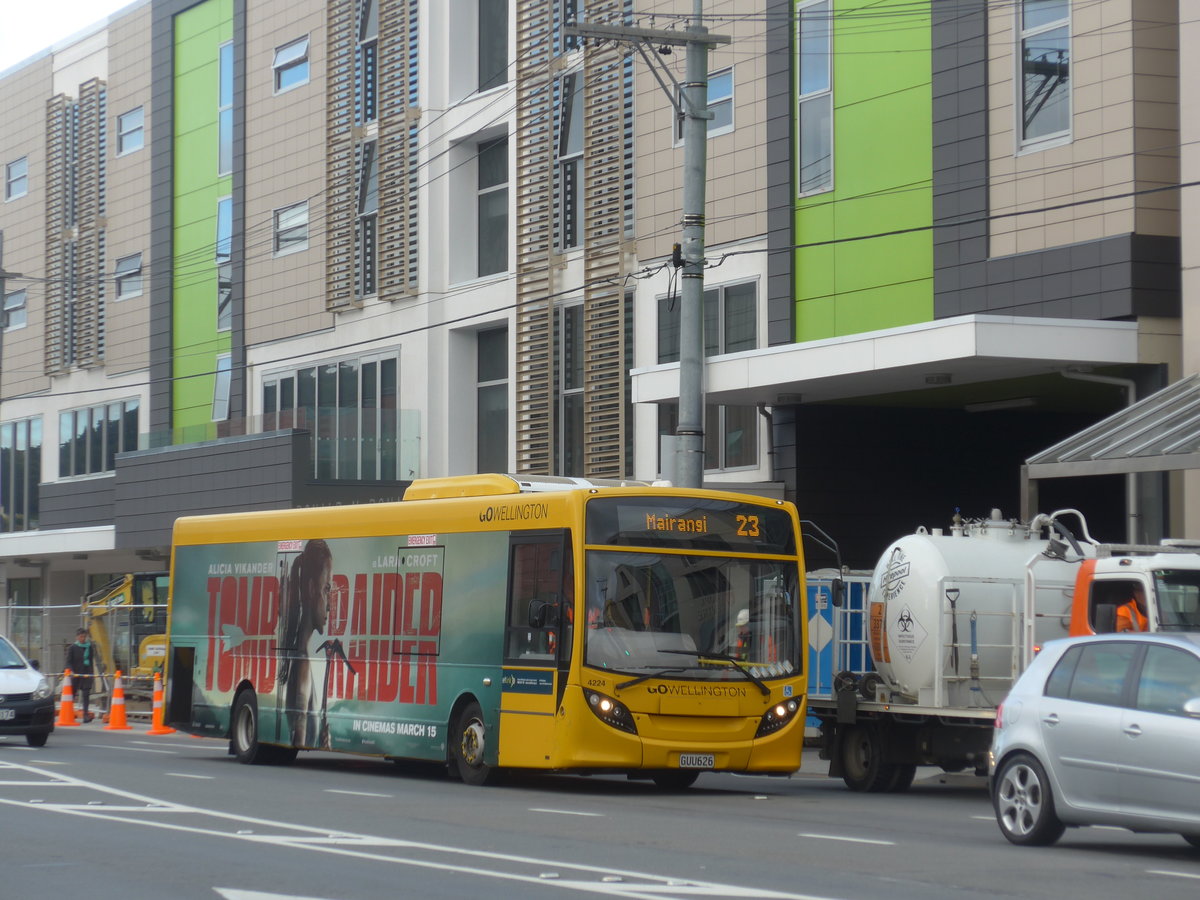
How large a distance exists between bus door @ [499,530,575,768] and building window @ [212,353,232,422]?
26285mm

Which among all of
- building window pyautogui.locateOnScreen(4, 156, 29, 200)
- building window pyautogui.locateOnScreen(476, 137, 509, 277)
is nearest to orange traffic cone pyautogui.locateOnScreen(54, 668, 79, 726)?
building window pyautogui.locateOnScreen(476, 137, 509, 277)

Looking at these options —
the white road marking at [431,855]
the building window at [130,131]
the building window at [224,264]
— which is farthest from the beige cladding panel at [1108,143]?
the building window at [130,131]

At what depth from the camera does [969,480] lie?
29.1 m

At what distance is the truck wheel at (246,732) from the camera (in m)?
22.8

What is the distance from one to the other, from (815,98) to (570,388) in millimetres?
7868

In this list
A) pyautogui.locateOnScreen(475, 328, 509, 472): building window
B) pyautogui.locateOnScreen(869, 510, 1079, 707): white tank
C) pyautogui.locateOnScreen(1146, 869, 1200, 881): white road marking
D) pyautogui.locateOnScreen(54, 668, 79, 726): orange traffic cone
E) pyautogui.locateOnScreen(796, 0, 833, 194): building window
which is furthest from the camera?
pyautogui.locateOnScreen(475, 328, 509, 472): building window

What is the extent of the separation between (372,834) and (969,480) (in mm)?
17533

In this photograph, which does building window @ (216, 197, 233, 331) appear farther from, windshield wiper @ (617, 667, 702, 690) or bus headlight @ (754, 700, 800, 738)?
windshield wiper @ (617, 667, 702, 690)

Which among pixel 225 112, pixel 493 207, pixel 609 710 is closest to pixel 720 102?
pixel 493 207

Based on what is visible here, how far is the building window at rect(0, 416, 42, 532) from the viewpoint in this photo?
51.4m

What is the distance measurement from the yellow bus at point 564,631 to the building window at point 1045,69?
7.77 metres

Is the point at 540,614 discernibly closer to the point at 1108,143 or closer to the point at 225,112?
the point at 1108,143

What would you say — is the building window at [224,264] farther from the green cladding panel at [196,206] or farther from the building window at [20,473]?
the building window at [20,473]

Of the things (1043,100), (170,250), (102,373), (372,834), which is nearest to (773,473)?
(1043,100)
